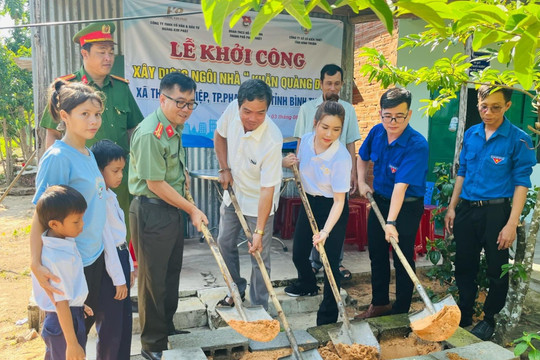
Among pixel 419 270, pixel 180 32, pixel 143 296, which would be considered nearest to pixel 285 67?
pixel 180 32

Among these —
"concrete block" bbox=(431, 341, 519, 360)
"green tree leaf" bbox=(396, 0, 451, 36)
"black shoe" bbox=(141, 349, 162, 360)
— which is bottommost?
"black shoe" bbox=(141, 349, 162, 360)

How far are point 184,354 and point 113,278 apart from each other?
2.16 feet

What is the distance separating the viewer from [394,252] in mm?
3566

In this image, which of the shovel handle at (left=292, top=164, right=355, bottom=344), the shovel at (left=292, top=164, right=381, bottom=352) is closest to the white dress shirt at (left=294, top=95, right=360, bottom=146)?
the shovel handle at (left=292, top=164, right=355, bottom=344)

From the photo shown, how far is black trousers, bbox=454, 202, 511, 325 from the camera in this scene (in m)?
3.33

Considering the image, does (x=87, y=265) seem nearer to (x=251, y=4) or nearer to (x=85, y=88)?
(x=85, y=88)

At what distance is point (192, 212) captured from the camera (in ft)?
9.34

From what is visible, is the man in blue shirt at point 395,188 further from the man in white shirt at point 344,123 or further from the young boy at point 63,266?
the young boy at point 63,266

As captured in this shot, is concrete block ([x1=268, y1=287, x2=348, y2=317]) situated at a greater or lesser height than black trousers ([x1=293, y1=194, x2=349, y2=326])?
lesser

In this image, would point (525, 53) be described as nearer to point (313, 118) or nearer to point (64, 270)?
point (64, 270)

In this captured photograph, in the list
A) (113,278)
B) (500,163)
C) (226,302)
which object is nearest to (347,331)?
(226,302)

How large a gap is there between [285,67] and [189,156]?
170 centimetres

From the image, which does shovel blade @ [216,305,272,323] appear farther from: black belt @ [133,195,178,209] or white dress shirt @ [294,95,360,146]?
white dress shirt @ [294,95,360,146]

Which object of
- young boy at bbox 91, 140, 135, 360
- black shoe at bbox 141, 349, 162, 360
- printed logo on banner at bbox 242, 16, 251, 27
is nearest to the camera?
young boy at bbox 91, 140, 135, 360
